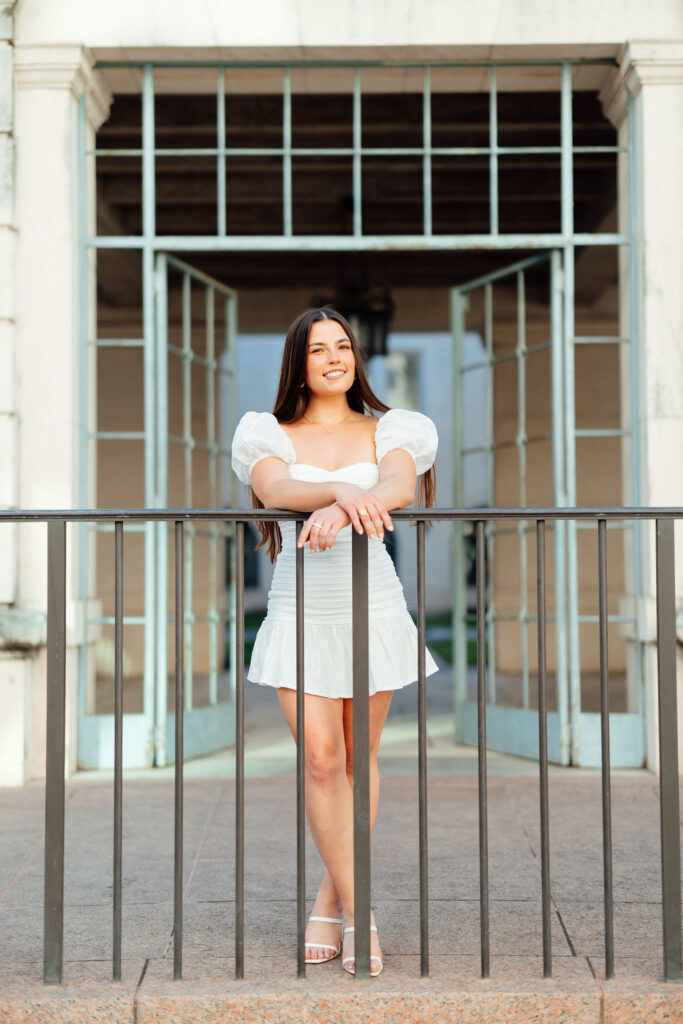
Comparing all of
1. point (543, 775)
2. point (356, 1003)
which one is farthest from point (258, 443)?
point (356, 1003)

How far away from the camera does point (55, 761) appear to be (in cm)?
243

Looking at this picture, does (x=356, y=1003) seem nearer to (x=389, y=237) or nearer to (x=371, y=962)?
(x=371, y=962)

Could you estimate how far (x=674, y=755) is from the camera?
2410 mm

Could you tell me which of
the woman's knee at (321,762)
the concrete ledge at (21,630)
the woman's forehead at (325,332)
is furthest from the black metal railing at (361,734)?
the concrete ledge at (21,630)

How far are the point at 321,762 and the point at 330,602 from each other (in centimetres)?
38

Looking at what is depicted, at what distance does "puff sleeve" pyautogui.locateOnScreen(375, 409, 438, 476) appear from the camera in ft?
8.82

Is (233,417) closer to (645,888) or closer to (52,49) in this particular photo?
(52,49)

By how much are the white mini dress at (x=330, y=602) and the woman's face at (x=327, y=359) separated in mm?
165

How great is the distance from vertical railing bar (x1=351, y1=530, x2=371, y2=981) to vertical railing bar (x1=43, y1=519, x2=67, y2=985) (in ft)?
2.14

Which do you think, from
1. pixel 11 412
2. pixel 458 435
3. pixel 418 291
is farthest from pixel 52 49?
pixel 418 291

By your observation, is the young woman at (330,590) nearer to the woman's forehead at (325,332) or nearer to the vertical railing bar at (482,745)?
the woman's forehead at (325,332)

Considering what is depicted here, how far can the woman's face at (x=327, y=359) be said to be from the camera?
2785mm

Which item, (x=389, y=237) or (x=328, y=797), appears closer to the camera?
(x=328, y=797)

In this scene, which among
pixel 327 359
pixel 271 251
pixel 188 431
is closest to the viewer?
pixel 327 359
